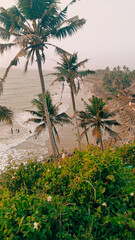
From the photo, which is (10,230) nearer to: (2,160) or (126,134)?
(2,160)

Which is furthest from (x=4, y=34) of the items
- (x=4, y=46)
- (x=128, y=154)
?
(x=128, y=154)

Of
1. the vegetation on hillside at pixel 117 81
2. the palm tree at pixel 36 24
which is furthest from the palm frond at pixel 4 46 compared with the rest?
the vegetation on hillside at pixel 117 81

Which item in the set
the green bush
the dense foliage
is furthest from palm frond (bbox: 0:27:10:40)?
the green bush

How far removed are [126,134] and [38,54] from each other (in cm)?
1720

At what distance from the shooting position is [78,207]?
278cm

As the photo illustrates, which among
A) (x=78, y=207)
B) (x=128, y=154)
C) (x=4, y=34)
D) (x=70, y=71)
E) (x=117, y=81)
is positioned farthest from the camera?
(x=117, y=81)

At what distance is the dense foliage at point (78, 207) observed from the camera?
2322 millimetres

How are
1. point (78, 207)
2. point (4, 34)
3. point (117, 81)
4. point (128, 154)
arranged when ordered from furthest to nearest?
1. point (117, 81)
2. point (4, 34)
3. point (128, 154)
4. point (78, 207)

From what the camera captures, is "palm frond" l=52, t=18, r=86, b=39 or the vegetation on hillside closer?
"palm frond" l=52, t=18, r=86, b=39

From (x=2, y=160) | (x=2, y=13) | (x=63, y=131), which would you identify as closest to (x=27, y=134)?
(x=63, y=131)

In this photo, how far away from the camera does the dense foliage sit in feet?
7.62

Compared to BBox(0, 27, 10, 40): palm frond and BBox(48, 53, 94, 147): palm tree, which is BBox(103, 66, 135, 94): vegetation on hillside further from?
BBox(0, 27, 10, 40): palm frond

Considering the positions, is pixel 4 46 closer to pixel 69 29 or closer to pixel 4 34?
pixel 4 34

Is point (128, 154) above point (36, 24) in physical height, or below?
below
